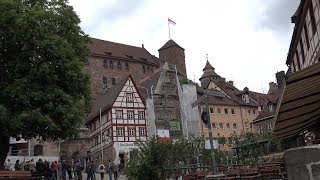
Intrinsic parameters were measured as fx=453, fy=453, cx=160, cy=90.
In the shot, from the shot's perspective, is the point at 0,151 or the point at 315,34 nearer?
the point at 315,34

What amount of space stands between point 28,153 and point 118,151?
10.3 meters

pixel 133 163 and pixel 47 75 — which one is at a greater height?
pixel 47 75

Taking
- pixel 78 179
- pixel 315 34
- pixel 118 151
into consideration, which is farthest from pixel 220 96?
pixel 315 34

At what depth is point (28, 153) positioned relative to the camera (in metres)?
52.1

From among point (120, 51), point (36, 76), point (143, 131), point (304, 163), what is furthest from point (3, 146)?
point (120, 51)

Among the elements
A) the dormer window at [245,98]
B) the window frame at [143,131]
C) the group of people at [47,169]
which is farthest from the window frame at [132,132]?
the dormer window at [245,98]

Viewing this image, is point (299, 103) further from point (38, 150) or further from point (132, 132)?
point (38, 150)

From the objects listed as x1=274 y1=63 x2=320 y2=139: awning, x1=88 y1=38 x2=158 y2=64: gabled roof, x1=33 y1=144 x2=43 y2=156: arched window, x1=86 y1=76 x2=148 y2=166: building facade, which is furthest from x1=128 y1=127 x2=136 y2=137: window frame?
x1=274 y1=63 x2=320 y2=139: awning

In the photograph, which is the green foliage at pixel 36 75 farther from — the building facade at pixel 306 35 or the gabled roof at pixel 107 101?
the gabled roof at pixel 107 101

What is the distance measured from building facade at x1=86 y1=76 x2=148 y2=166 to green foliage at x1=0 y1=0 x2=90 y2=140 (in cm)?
2664

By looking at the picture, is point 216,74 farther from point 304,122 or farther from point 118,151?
point 304,122

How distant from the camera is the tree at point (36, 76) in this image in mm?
25047

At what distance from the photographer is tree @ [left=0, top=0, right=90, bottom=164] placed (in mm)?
25047

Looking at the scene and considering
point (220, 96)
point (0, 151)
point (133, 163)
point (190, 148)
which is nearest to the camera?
point (133, 163)
